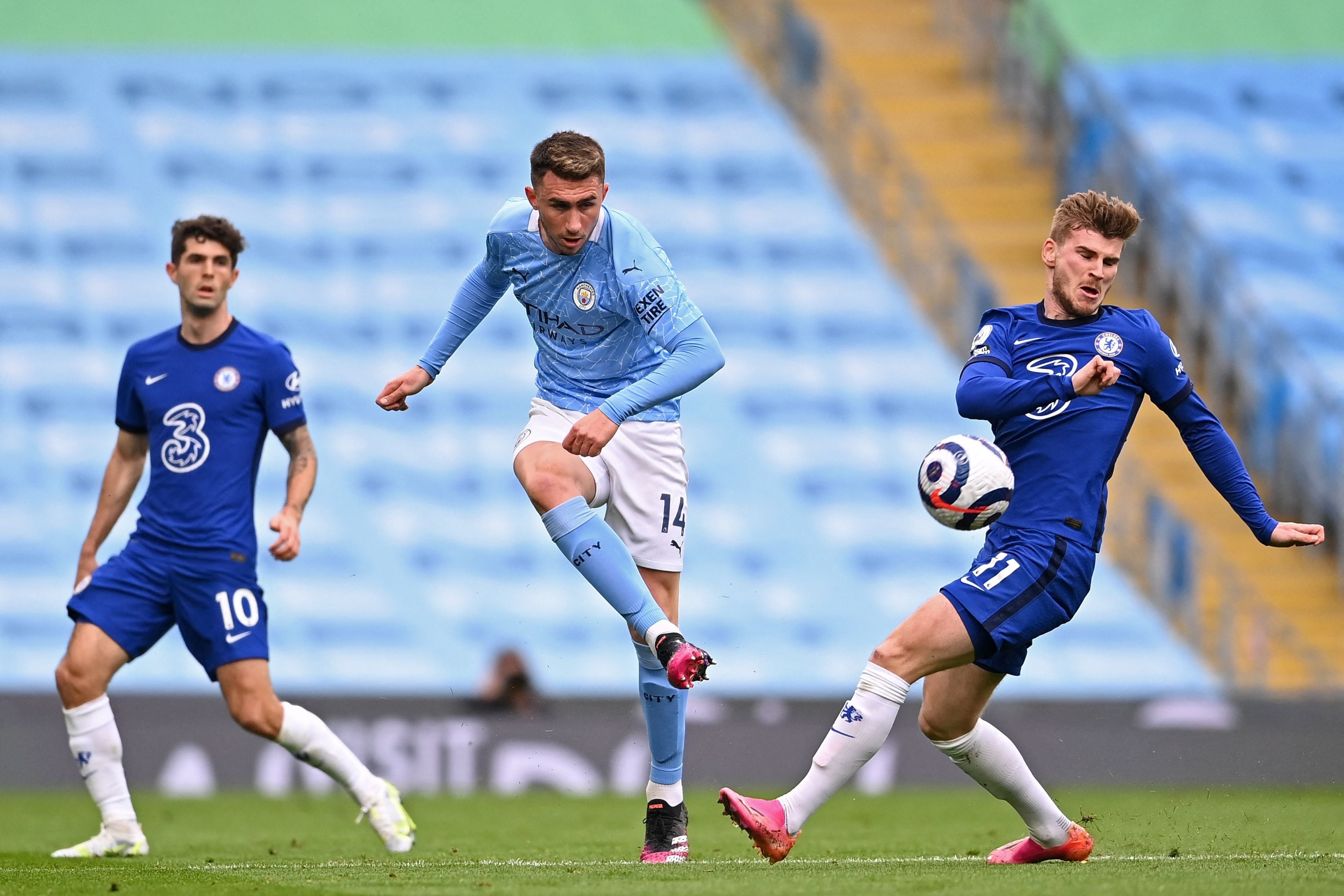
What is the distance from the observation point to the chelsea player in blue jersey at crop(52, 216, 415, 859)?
7.50 m

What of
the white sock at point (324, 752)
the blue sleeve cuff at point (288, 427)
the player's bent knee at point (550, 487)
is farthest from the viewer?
the blue sleeve cuff at point (288, 427)

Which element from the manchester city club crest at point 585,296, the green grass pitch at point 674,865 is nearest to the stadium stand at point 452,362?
the green grass pitch at point 674,865

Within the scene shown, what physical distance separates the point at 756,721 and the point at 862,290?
20.1ft

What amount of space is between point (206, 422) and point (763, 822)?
2.93m

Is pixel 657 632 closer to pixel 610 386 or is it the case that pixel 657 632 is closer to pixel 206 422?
pixel 610 386

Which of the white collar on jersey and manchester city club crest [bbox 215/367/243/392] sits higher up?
the white collar on jersey

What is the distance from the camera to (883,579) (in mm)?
16141

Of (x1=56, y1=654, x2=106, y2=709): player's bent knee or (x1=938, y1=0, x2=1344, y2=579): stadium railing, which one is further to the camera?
(x1=938, y1=0, x2=1344, y2=579): stadium railing

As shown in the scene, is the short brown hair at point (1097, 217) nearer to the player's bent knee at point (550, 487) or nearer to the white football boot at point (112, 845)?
the player's bent knee at point (550, 487)

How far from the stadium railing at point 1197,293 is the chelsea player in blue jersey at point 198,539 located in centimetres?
1025

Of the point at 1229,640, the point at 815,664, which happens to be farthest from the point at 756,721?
the point at 1229,640

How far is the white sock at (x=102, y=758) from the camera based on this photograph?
24.7ft

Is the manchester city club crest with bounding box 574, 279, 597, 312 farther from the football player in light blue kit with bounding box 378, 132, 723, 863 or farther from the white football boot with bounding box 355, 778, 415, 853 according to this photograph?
the white football boot with bounding box 355, 778, 415, 853

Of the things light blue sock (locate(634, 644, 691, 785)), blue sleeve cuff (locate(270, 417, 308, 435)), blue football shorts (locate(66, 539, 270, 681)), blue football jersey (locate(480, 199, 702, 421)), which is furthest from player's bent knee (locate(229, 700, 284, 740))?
blue football jersey (locate(480, 199, 702, 421))
